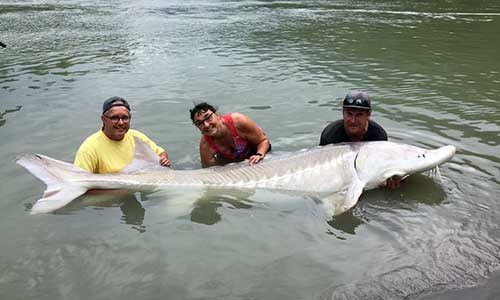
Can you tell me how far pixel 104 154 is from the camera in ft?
19.4

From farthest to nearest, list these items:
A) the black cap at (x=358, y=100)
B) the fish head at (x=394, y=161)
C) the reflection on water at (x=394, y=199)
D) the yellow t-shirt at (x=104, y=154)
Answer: the yellow t-shirt at (x=104, y=154), the black cap at (x=358, y=100), the fish head at (x=394, y=161), the reflection on water at (x=394, y=199)

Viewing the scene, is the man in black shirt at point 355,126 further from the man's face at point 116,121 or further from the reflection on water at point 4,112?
the reflection on water at point 4,112

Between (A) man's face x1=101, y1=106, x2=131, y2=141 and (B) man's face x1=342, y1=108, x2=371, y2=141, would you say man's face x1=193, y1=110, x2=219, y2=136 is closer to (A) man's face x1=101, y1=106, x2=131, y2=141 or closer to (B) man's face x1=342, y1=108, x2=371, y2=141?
(A) man's face x1=101, y1=106, x2=131, y2=141

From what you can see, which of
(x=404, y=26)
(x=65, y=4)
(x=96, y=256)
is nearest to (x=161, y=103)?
(x=96, y=256)

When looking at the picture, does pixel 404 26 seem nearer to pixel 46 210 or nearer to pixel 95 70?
pixel 95 70

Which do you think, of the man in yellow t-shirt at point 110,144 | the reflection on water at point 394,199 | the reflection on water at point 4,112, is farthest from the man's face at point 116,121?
the reflection on water at point 4,112

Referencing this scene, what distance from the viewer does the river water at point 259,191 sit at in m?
4.26

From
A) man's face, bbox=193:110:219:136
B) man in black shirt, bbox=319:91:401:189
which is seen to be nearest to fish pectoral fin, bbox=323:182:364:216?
man in black shirt, bbox=319:91:401:189

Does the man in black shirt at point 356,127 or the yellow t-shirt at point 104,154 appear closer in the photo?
the man in black shirt at point 356,127

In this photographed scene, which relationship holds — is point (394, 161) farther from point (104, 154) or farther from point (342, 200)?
point (104, 154)

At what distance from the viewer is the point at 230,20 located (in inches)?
898

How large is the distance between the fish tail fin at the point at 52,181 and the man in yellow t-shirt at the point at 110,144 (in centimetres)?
29

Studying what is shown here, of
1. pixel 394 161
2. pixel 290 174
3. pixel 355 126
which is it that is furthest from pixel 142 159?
pixel 394 161

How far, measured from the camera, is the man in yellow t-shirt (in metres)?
5.75
